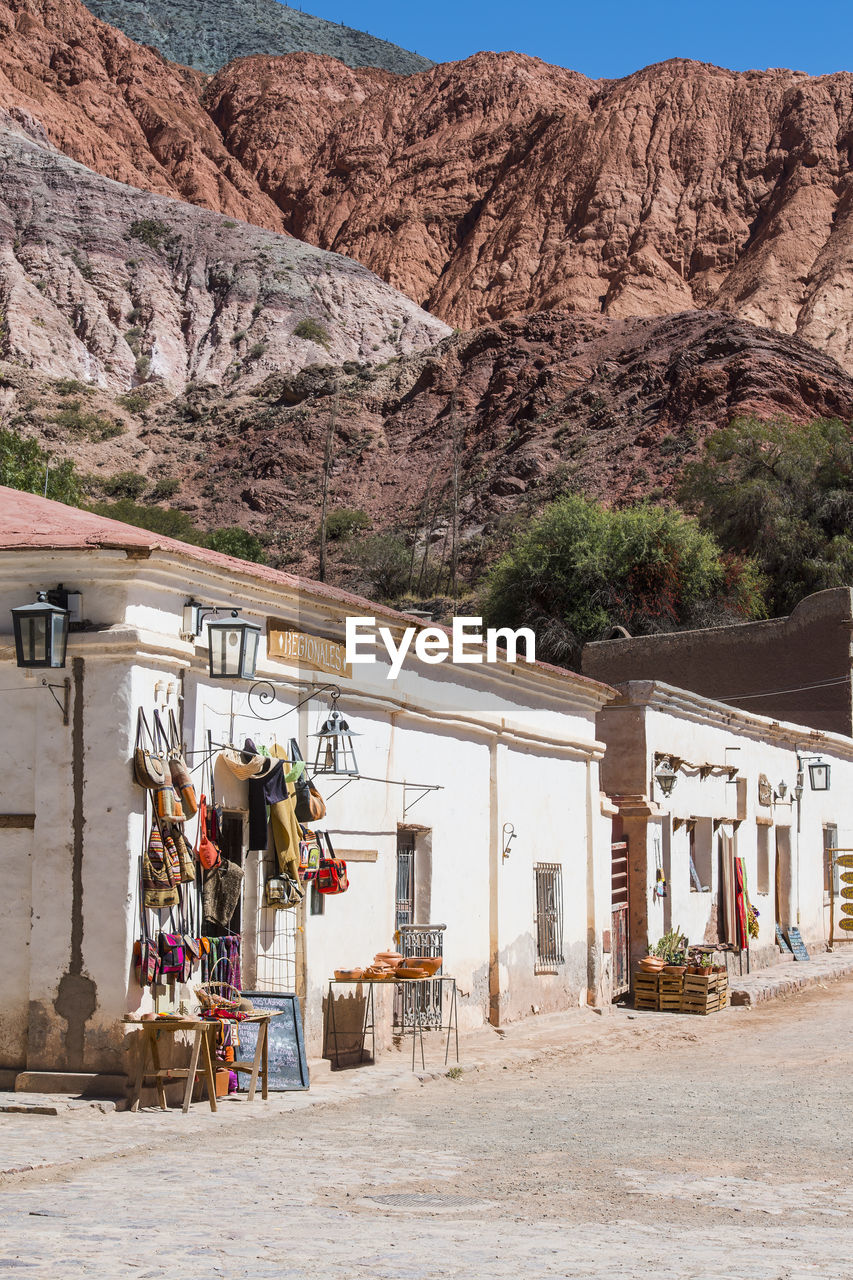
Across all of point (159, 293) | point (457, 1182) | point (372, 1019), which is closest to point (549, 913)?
point (372, 1019)

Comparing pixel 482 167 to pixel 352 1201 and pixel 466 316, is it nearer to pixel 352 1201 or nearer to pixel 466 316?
pixel 466 316

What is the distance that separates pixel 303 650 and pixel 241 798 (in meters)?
1.46

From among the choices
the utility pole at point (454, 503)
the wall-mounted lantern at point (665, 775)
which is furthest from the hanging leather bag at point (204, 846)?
the utility pole at point (454, 503)

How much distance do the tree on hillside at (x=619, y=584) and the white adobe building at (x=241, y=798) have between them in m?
25.1

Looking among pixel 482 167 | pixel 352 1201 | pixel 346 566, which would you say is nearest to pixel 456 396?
pixel 346 566

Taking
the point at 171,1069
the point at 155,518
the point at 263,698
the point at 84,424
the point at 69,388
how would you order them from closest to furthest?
the point at 171,1069
the point at 263,698
the point at 155,518
the point at 84,424
the point at 69,388

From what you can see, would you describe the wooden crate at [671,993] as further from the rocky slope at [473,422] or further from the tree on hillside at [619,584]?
the rocky slope at [473,422]

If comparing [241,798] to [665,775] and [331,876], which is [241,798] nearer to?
[331,876]

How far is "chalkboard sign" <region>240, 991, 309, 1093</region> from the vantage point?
1063 cm

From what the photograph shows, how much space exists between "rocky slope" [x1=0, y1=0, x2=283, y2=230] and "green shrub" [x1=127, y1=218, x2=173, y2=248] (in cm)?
1462

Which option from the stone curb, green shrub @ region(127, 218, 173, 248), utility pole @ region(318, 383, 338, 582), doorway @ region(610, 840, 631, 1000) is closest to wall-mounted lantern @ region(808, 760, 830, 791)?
the stone curb

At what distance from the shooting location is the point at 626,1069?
41.5 feet

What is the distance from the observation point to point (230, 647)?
10.3 meters

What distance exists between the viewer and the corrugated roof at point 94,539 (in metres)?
9.84
